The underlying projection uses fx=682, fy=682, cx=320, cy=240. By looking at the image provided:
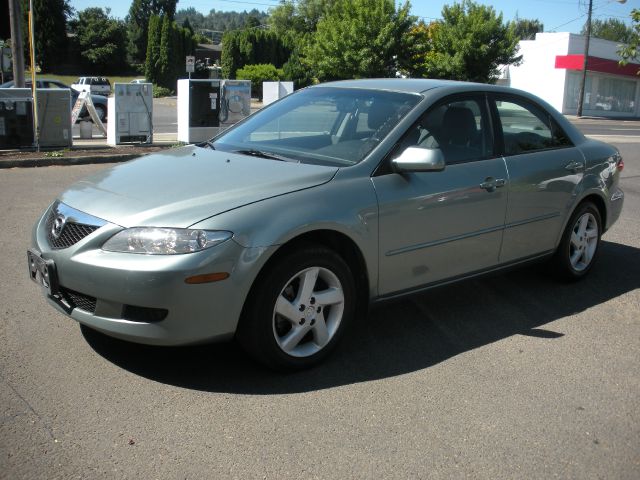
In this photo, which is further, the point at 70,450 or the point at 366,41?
the point at 366,41

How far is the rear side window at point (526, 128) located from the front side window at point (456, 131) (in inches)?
8.1

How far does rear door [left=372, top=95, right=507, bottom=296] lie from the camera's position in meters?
4.14

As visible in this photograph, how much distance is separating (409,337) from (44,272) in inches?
90.0

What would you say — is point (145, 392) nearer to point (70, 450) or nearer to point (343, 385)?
point (70, 450)

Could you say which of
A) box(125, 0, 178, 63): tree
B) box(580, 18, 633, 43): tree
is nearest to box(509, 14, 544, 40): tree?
box(580, 18, 633, 43): tree

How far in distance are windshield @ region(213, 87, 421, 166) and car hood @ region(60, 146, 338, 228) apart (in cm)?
26

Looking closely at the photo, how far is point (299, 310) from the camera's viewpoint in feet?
12.4

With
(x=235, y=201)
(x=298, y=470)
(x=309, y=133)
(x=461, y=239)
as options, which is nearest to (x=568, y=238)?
(x=461, y=239)

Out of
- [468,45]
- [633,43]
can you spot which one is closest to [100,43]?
[468,45]

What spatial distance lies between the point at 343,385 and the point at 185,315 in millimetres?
981

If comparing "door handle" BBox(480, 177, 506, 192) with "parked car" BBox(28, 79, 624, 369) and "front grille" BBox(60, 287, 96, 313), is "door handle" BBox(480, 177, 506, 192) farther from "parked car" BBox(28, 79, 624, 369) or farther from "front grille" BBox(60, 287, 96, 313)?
"front grille" BBox(60, 287, 96, 313)

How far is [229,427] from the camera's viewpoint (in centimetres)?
327

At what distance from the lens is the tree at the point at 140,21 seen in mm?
81062

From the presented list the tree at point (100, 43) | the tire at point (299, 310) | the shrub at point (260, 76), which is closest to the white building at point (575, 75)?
the shrub at point (260, 76)
